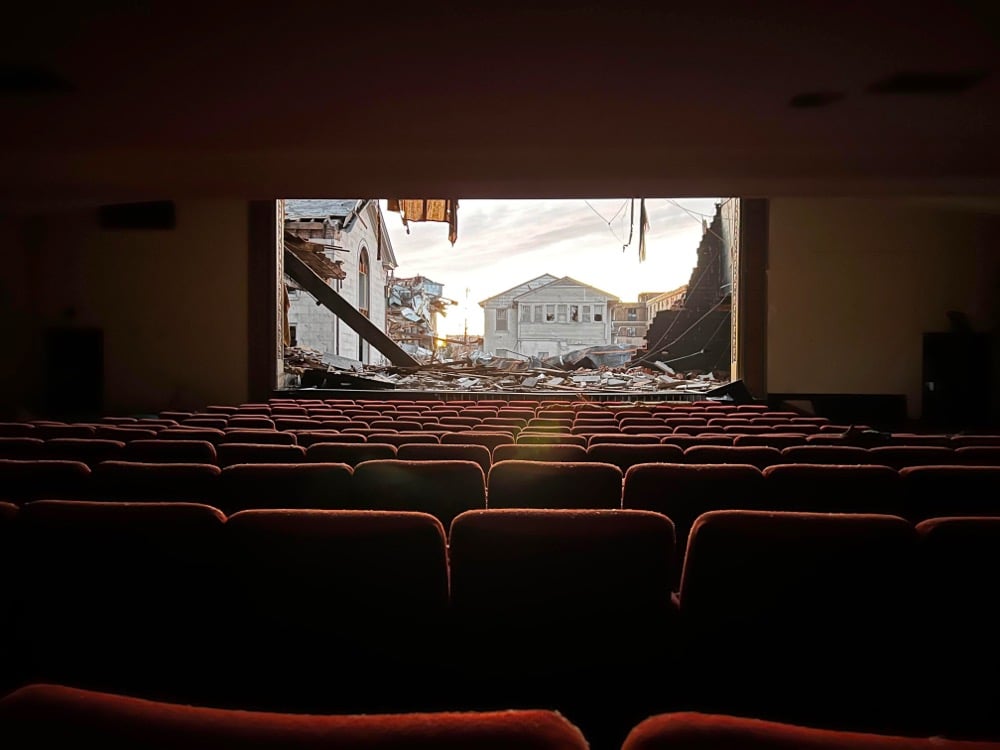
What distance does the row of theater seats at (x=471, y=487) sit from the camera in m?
2.16

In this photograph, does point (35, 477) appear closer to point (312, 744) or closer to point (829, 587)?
point (312, 744)

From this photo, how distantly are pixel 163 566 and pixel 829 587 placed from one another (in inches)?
58.5

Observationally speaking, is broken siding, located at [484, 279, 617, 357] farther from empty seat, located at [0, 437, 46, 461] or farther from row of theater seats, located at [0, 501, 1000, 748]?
row of theater seats, located at [0, 501, 1000, 748]

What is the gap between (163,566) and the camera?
1.27 m

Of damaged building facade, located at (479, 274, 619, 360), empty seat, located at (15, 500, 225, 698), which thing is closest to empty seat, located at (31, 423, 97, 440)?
empty seat, located at (15, 500, 225, 698)

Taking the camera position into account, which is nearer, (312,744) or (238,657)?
(312,744)

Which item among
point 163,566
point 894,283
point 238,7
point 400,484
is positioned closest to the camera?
point 163,566

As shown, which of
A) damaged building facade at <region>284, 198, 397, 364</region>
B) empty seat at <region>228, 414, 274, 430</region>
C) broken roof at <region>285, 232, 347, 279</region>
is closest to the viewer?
empty seat at <region>228, 414, 274, 430</region>

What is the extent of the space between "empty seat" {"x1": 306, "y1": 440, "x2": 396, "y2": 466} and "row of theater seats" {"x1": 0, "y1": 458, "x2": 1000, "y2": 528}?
797mm

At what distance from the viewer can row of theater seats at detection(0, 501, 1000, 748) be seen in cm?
115

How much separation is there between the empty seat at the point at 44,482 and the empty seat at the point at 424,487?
3.73ft

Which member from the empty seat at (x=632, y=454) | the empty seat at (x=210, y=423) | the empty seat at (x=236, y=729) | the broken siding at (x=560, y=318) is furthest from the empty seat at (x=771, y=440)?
the broken siding at (x=560, y=318)

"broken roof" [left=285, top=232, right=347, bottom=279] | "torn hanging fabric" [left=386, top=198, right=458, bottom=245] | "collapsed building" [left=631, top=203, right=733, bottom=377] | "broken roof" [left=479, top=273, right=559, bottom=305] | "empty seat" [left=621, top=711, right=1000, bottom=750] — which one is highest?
"broken roof" [left=479, top=273, right=559, bottom=305]

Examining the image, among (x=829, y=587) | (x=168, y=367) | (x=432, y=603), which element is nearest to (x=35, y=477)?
(x=432, y=603)
